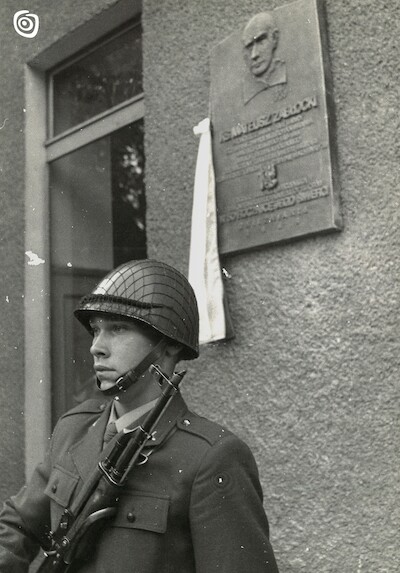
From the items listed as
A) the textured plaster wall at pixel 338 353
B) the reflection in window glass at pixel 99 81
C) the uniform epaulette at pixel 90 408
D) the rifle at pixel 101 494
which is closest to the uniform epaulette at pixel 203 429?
the rifle at pixel 101 494

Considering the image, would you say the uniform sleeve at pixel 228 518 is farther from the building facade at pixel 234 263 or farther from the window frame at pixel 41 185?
the window frame at pixel 41 185

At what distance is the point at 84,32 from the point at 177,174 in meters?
1.79

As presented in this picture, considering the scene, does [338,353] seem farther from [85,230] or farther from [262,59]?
[85,230]

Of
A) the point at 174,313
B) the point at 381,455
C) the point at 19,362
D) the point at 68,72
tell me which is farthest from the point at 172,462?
the point at 68,72

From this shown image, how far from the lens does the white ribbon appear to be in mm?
4527

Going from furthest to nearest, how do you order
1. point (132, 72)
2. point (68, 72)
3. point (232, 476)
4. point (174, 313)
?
point (68, 72) → point (132, 72) → point (174, 313) → point (232, 476)

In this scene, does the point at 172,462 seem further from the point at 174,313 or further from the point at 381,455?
the point at 381,455

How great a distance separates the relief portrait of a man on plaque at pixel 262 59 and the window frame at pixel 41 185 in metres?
1.54

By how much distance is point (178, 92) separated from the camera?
16.9 feet

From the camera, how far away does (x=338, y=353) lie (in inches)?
160

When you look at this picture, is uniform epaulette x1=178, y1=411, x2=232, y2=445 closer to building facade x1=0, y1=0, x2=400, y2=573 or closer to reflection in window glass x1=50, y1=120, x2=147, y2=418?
A: building facade x1=0, y1=0, x2=400, y2=573

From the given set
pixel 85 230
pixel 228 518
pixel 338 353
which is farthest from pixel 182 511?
pixel 85 230

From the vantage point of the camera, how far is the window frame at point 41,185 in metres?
6.25

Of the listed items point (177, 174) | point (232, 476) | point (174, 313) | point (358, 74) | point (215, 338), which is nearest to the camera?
point (232, 476)
